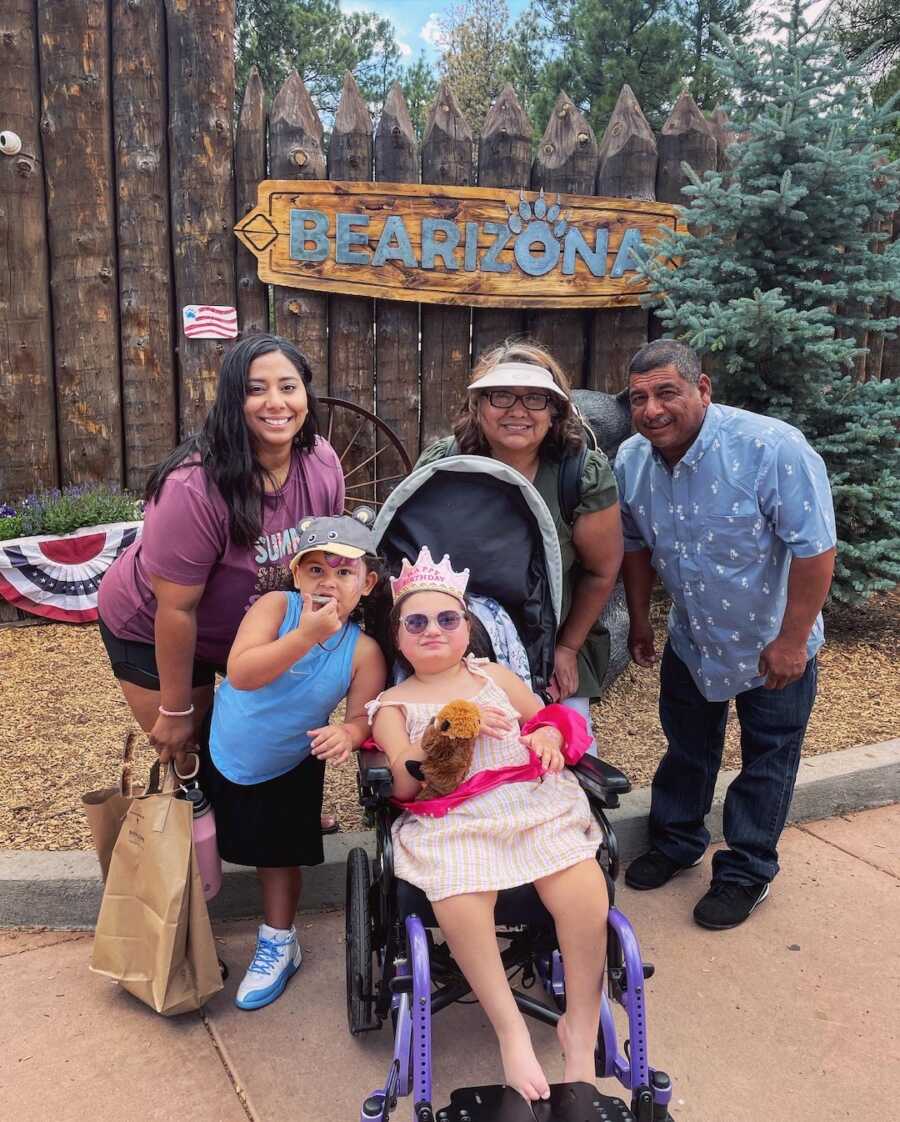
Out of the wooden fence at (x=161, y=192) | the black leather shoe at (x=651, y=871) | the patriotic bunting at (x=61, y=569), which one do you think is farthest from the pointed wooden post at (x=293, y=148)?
the black leather shoe at (x=651, y=871)

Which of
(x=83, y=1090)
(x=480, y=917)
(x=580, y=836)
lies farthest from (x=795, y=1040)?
(x=83, y=1090)

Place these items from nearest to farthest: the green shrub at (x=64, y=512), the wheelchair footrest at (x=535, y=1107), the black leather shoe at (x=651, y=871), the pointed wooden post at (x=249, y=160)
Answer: the wheelchair footrest at (x=535, y=1107) < the black leather shoe at (x=651, y=871) < the green shrub at (x=64, y=512) < the pointed wooden post at (x=249, y=160)

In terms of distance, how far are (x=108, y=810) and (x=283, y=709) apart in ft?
1.88

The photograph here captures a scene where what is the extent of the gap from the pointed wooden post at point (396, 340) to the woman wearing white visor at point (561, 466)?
2.93 meters

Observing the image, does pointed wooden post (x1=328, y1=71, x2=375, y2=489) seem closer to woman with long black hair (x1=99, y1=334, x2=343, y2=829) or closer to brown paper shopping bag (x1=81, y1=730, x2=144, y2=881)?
woman with long black hair (x1=99, y1=334, x2=343, y2=829)

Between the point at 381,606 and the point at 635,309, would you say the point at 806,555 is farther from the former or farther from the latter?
the point at 635,309

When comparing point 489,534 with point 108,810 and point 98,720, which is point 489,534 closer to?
point 108,810

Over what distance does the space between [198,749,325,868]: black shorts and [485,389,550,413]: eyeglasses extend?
3.68 ft

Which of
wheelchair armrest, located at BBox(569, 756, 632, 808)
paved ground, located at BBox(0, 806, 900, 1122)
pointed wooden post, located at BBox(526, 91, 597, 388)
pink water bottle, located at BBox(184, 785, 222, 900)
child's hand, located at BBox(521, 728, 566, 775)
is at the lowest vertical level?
paved ground, located at BBox(0, 806, 900, 1122)

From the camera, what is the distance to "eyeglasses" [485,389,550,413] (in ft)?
8.27

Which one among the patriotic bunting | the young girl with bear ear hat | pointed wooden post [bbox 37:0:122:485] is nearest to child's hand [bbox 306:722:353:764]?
the young girl with bear ear hat

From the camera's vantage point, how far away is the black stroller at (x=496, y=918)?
71.4 inches

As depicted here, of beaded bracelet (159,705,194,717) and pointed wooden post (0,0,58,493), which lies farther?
pointed wooden post (0,0,58,493)

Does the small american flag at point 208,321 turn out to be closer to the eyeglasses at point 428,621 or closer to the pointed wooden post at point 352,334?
the pointed wooden post at point 352,334
